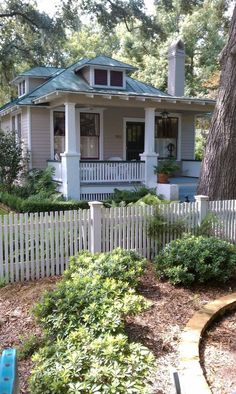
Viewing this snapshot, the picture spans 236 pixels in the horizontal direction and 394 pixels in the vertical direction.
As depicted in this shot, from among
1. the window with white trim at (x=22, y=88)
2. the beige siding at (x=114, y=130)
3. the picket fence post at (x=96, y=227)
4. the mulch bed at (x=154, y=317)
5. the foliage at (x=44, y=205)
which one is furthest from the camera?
the window with white trim at (x=22, y=88)

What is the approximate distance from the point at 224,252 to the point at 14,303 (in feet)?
9.59

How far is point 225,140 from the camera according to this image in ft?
27.3

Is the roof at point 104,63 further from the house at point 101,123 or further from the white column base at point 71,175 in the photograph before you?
the white column base at point 71,175

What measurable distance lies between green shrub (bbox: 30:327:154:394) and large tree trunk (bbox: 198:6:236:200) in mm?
5749

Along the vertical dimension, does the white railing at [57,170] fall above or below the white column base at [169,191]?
above

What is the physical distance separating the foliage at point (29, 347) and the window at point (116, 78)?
493 inches

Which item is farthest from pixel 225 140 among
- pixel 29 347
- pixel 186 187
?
pixel 186 187

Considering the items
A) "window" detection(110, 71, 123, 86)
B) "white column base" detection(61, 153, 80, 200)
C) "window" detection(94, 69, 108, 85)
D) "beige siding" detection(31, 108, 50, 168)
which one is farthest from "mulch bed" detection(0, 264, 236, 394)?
"window" detection(110, 71, 123, 86)

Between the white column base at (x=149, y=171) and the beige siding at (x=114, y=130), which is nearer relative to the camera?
the white column base at (x=149, y=171)

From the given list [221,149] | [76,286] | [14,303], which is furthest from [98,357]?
[221,149]

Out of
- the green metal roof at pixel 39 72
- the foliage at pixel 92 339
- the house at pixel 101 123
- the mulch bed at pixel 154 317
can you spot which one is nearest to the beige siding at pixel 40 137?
the house at pixel 101 123

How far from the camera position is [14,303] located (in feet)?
16.6

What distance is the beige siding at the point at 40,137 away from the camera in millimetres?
14945

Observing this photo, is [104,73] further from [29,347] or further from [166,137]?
[29,347]
